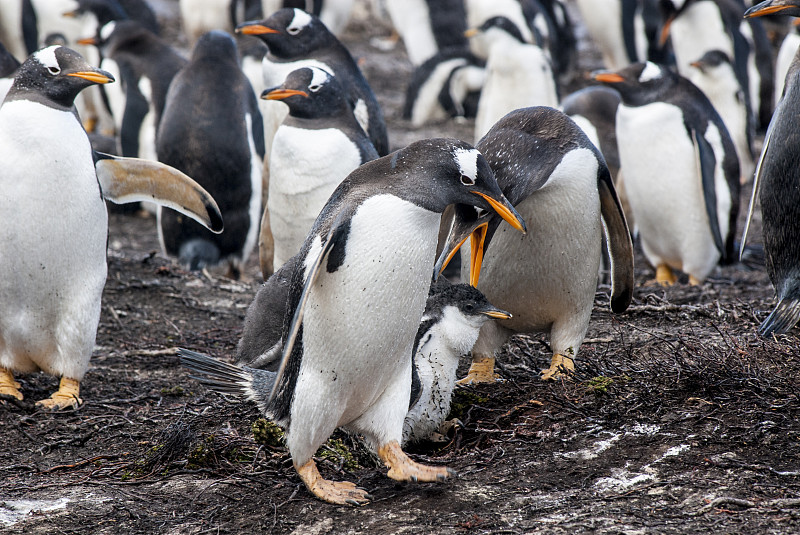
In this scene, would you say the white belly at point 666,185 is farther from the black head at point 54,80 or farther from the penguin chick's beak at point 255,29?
the black head at point 54,80

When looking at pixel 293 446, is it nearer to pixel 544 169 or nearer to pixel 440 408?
pixel 440 408

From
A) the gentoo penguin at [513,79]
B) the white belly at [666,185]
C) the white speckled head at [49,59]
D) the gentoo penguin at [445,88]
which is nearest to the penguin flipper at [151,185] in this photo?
the white speckled head at [49,59]

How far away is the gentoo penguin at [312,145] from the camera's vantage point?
489 centimetres

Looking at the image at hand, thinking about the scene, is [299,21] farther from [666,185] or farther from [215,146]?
[666,185]

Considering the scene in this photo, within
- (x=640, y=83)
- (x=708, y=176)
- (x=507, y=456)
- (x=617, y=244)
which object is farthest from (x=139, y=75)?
(x=507, y=456)

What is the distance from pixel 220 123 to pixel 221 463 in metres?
3.77

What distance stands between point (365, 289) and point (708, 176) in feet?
14.2

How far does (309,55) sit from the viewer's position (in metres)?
6.36

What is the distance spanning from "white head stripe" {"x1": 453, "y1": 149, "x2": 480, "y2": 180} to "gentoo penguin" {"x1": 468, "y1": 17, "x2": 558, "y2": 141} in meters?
6.03

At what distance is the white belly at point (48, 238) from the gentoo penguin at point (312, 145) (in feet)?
3.88

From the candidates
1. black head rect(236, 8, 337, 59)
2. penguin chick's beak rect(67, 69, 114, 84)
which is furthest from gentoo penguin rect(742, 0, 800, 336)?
black head rect(236, 8, 337, 59)

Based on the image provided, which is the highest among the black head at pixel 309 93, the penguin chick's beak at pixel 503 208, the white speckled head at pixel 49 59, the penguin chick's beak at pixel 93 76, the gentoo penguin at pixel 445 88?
the white speckled head at pixel 49 59

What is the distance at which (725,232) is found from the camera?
22.2 feet

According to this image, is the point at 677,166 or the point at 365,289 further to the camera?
the point at 677,166
